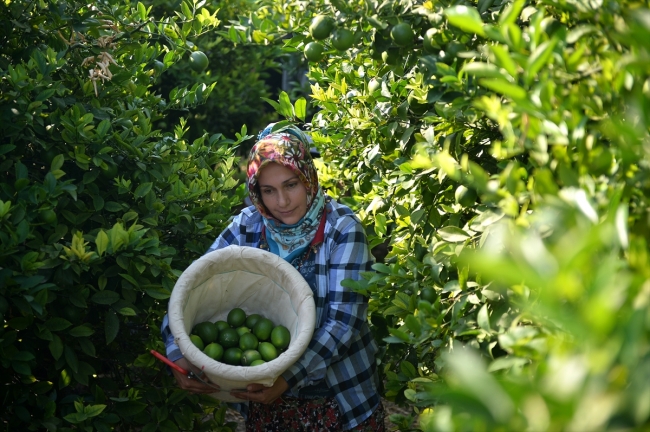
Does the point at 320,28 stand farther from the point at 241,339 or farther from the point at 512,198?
the point at 241,339

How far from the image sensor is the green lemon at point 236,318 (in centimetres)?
271

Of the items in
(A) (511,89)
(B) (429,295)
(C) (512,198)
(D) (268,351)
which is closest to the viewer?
(A) (511,89)

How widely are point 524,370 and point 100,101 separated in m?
2.25

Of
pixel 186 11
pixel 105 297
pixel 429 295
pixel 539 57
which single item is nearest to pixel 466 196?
pixel 429 295

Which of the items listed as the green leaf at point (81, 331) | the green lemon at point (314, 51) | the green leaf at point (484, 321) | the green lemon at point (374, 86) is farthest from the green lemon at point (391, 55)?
the green leaf at point (81, 331)

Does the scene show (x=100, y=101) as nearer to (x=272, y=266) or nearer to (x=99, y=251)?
(x=99, y=251)

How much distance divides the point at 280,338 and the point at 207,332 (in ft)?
0.83

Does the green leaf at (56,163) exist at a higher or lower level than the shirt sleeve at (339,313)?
higher

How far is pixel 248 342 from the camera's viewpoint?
2.54 m

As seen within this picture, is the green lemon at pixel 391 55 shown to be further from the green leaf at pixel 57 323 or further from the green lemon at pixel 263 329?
the green leaf at pixel 57 323

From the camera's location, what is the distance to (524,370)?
1.26 m

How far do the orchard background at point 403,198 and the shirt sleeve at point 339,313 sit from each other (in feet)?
0.35

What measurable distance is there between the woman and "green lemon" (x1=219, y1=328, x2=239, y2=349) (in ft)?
0.54

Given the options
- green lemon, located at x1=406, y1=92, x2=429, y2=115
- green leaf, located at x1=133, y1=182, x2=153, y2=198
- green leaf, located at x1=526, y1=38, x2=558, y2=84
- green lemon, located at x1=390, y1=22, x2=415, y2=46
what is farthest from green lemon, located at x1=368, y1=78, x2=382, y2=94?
green leaf, located at x1=526, y1=38, x2=558, y2=84
